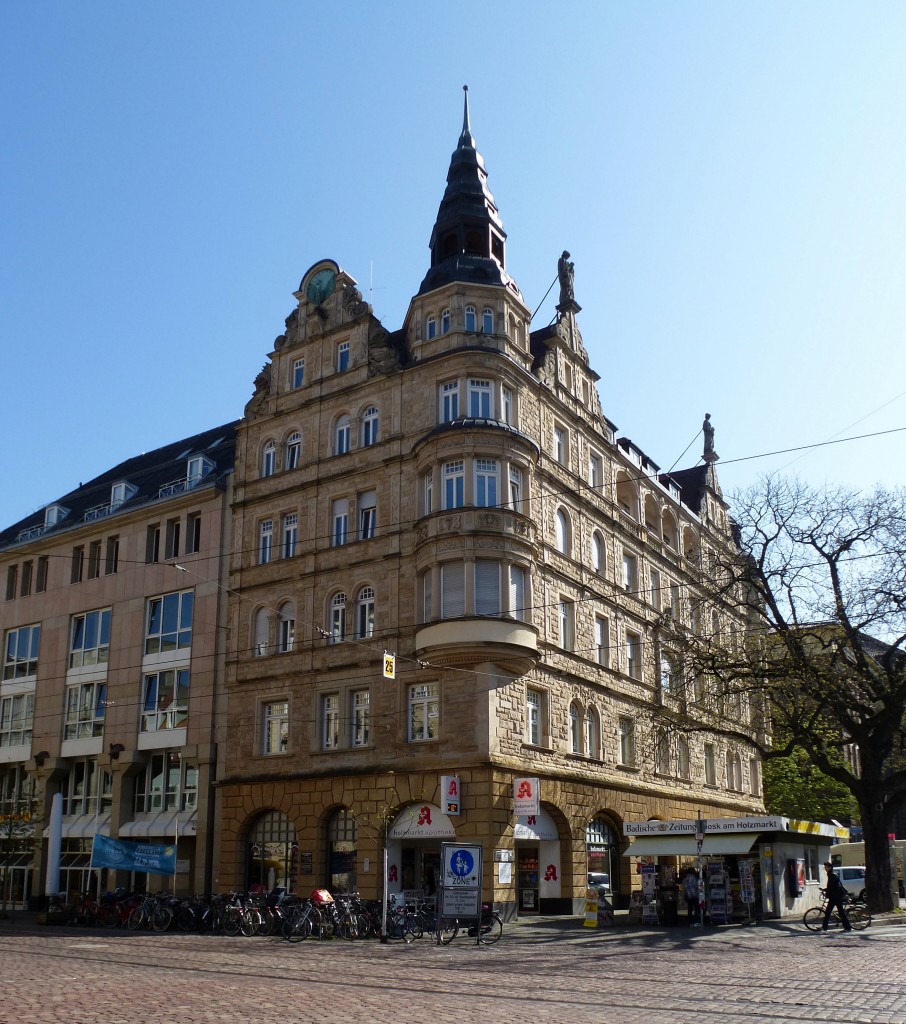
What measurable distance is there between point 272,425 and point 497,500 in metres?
11.2

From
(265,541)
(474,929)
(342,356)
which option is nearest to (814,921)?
(474,929)

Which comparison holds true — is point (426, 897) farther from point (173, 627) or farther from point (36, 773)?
point (36, 773)

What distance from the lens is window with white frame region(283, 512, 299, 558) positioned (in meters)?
39.1

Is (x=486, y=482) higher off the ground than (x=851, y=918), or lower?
higher

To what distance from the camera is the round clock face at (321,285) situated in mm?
41250

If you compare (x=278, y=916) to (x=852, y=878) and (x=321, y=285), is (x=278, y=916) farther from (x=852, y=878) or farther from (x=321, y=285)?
(x=852, y=878)

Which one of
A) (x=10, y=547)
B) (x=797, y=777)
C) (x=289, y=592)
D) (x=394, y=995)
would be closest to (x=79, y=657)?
(x=10, y=547)

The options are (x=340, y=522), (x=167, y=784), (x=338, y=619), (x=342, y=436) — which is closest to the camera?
(x=338, y=619)

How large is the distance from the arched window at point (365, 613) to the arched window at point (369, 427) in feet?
17.0

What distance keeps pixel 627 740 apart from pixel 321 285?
20667 millimetres

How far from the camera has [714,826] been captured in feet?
108

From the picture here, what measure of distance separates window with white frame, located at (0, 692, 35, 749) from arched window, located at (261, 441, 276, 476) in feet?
48.5

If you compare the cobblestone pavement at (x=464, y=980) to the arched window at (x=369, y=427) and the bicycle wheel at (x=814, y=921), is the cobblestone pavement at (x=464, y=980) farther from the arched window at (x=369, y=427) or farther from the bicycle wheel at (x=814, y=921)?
the arched window at (x=369, y=427)

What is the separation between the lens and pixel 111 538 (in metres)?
45.9
